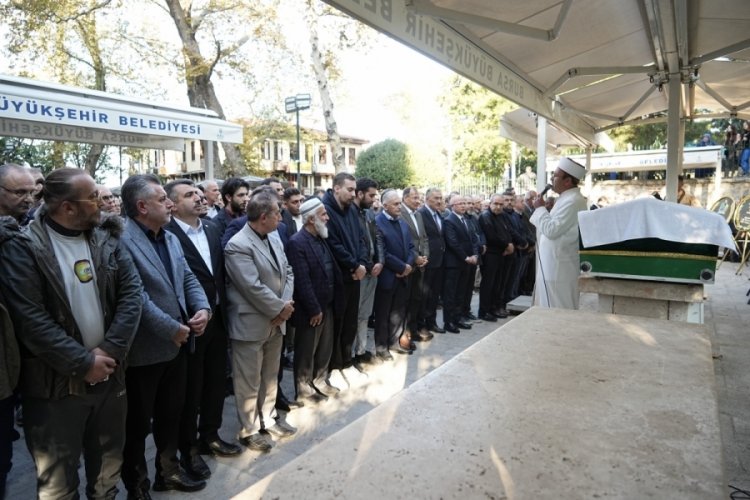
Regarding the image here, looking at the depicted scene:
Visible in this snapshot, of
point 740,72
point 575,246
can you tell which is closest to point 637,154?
point 740,72

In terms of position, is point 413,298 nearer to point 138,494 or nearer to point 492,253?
point 492,253

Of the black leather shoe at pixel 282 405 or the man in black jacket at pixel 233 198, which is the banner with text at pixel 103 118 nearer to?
the man in black jacket at pixel 233 198

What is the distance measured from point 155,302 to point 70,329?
0.60m

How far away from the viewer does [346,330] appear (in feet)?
17.1

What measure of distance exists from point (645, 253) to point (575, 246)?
3.80ft

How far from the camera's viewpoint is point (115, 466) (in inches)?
102

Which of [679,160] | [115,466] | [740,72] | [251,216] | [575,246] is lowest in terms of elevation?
[115,466]

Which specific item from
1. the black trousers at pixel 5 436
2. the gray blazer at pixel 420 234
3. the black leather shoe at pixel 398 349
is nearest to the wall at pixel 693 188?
the gray blazer at pixel 420 234

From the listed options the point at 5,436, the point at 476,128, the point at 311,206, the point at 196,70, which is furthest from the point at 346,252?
the point at 476,128

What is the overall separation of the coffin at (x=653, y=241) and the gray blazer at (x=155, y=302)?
124 inches

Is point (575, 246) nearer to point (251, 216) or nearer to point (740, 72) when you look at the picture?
point (251, 216)

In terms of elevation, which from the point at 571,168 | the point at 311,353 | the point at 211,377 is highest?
the point at 571,168

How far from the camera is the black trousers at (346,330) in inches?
201

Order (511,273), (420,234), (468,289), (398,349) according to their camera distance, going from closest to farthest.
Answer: (398,349)
(420,234)
(468,289)
(511,273)
